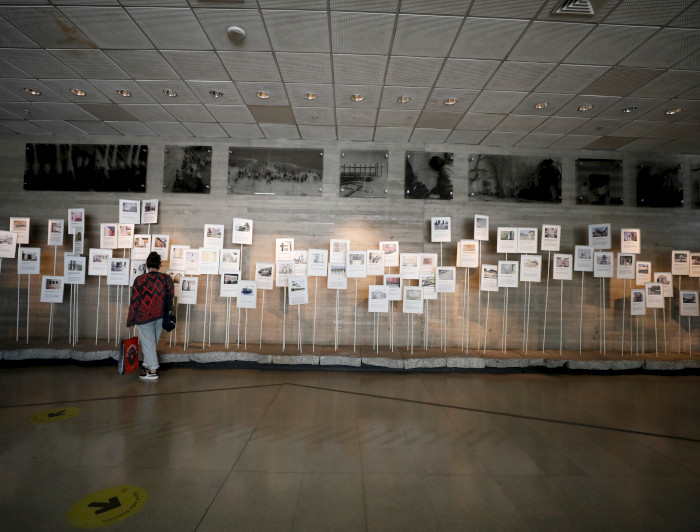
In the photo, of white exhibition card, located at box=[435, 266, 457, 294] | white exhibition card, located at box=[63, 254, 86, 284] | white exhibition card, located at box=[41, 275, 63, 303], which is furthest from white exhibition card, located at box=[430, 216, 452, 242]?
white exhibition card, located at box=[41, 275, 63, 303]

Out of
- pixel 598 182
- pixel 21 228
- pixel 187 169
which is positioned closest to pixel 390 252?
pixel 187 169

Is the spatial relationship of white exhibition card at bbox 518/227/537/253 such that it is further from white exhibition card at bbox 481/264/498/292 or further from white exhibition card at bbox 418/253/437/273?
white exhibition card at bbox 418/253/437/273

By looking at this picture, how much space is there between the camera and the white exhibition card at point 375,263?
6.30 metres

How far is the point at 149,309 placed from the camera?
5.12m

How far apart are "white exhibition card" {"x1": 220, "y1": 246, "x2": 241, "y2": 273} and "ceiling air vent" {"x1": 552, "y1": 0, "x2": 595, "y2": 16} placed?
5610 millimetres

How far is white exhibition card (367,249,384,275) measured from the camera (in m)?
6.30

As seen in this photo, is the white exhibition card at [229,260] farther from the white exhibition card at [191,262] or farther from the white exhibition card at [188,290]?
the white exhibition card at [188,290]

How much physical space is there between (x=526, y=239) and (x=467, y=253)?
114cm

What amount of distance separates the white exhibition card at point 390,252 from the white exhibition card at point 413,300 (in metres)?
0.56

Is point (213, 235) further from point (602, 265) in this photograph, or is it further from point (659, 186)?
point (659, 186)

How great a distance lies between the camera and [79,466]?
111 inches

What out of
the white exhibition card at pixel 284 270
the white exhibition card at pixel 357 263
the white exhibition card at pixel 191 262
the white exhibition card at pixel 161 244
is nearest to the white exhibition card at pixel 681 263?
the white exhibition card at pixel 357 263

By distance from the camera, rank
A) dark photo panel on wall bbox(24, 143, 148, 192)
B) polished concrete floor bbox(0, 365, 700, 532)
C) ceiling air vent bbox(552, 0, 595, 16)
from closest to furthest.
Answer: polished concrete floor bbox(0, 365, 700, 532), ceiling air vent bbox(552, 0, 595, 16), dark photo panel on wall bbox(24, 143, 148, 192)

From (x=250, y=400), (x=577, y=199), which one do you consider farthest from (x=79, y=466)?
(x=577, y=199)
